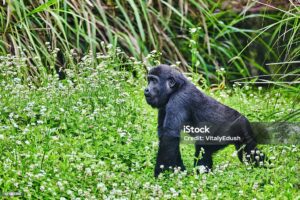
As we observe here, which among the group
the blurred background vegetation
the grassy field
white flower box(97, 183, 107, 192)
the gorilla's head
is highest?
the blurred background vegetation

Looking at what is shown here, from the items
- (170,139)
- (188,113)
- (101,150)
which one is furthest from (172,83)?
(101,150)

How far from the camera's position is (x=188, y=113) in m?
5.98

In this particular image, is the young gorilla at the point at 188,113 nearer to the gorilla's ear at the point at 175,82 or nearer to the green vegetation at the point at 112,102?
the gorilla's ear at the point at 175,82

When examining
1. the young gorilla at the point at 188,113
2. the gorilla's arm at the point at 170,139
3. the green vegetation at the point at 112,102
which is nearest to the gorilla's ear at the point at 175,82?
the young gorilla at the point at 188,113

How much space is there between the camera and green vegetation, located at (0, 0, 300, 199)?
511 centimetres

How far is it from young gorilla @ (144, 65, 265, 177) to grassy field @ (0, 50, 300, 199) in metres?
0.14

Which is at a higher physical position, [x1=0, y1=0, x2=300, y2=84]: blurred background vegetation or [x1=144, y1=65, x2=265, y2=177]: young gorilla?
[x1=0, y1=0, x2=300, y2=84]: blurred background vegetation

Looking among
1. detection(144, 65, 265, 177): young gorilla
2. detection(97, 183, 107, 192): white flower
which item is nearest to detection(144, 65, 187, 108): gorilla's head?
detection(144, 65, 265, 177): young gorilla

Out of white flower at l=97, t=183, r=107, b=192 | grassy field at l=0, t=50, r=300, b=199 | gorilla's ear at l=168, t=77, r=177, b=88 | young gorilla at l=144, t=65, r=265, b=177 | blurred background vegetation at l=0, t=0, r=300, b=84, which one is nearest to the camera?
white flower at l=97, t=183, r=107, b=192

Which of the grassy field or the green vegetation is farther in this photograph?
the green vegetation

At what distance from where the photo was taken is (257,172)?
539cm

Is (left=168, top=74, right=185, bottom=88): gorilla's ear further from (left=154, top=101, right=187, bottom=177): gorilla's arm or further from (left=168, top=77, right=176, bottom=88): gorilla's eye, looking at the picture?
(left=154, top=101, right=187, bottom=177): gorilla's arm

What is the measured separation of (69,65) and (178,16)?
2081mm

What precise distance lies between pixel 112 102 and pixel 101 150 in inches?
36.1
